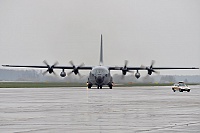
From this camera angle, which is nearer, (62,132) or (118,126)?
(62,132)

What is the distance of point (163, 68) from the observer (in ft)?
330

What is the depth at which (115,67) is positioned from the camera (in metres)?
93.4

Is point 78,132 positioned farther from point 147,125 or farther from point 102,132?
point 147,125

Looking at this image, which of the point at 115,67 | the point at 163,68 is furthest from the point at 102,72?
the point at 163,68

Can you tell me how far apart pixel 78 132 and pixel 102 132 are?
804 mm

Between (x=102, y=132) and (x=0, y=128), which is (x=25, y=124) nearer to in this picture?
(x=0, y=128)

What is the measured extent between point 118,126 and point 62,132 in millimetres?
2750

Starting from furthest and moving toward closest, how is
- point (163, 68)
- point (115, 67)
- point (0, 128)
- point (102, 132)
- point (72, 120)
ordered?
point (163, 68)
point (115, 67)
point (72, 120)
point (0, 128)
point (102, 132)

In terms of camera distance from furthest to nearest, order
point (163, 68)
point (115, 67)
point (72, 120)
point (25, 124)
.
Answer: point (163, 68) < point (115, 67) < point (72, 120) < point (25, 124)

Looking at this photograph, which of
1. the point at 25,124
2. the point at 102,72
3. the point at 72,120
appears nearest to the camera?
the point at 25,124

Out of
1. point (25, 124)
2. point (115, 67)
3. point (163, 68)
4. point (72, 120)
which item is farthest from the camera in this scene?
point (163, 68)

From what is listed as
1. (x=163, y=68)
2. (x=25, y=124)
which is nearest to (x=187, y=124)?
(x=25, y=124)

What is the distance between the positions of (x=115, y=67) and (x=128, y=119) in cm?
7294

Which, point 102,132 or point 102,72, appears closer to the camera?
point 102,132
